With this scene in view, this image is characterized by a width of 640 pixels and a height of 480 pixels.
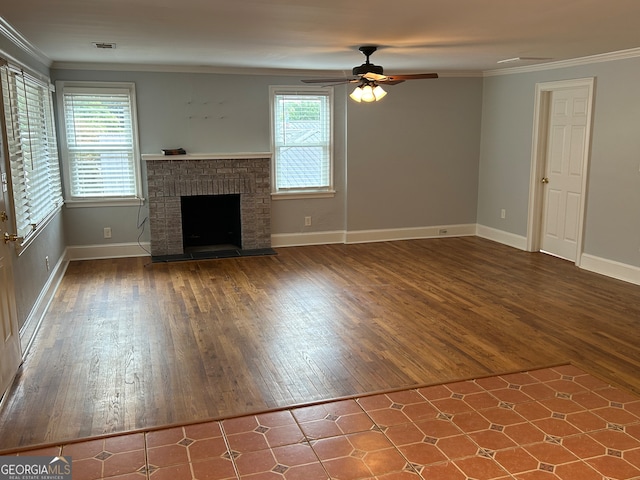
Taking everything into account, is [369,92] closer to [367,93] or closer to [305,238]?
[367,93]

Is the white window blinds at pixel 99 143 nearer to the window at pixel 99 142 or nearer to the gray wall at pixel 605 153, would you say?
the window at pixel 99 142

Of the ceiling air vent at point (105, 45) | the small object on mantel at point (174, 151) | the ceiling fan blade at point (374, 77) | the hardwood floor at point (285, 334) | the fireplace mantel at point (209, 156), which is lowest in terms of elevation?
the hardwood floor at point (285, 334)

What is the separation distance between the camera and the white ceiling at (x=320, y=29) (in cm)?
330

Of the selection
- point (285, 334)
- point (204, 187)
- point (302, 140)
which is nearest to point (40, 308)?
point (285, 334)

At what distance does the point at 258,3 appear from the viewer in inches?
126

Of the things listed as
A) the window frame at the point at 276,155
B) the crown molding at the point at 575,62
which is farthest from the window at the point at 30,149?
the crown molding at the point at 575,62

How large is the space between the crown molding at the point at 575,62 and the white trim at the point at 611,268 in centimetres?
205

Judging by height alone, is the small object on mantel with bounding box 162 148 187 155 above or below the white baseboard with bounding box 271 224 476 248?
above

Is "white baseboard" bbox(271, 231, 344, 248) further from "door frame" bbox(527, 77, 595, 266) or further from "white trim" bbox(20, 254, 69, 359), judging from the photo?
"white trim" bbox(20, 254, 69, 359)

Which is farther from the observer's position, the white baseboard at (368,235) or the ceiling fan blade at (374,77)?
the white baseboard at (368,235)

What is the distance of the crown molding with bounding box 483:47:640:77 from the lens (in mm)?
5426

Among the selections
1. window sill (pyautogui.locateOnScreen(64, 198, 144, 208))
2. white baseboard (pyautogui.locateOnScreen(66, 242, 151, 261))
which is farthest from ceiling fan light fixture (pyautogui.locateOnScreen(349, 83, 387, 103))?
white baseboard (pyautogui.locateOnScreen(66, 242, 151, 261))

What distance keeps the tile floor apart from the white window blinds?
4.48 metres

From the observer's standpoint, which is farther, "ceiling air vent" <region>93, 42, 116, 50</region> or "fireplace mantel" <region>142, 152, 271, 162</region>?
"fireplace mantel" <region>142, 152, 271, 162</region>
